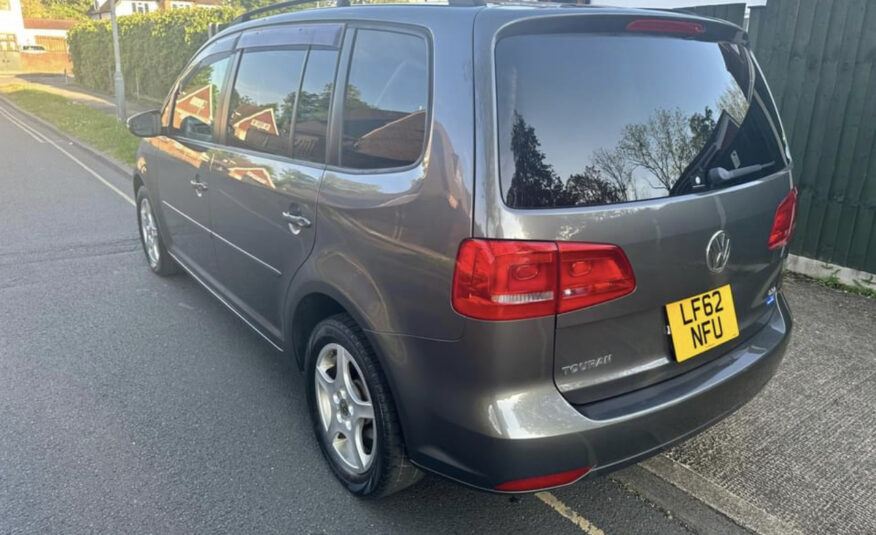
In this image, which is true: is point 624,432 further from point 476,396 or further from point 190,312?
point 190,312

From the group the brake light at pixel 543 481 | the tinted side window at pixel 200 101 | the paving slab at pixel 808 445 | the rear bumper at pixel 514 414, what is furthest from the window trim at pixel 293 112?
the paving slab at pixel 808 445

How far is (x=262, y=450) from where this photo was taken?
3.04m

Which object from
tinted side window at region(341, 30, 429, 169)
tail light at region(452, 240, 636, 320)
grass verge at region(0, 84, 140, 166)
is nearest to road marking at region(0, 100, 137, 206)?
grass verge at region(0, 84, 140, 166)

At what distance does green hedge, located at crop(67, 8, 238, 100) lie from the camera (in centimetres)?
1852

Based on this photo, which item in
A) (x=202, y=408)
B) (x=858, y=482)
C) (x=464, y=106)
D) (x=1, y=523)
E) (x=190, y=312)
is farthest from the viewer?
(x=190, y=312)

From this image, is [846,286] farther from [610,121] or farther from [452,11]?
[452,11]

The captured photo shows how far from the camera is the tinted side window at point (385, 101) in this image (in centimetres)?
225

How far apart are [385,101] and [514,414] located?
1.20m

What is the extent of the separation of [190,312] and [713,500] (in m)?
3.50

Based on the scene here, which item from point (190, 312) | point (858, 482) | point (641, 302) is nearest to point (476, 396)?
point (641, 302)

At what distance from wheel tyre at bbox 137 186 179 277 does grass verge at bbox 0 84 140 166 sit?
5533 millimetres

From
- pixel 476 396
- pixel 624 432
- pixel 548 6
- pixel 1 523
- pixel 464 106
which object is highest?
pixel 548 6

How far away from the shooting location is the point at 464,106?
2029mm

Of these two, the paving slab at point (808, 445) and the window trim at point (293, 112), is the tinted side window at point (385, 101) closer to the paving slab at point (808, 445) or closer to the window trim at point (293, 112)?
the window trim at point (293, 112)
